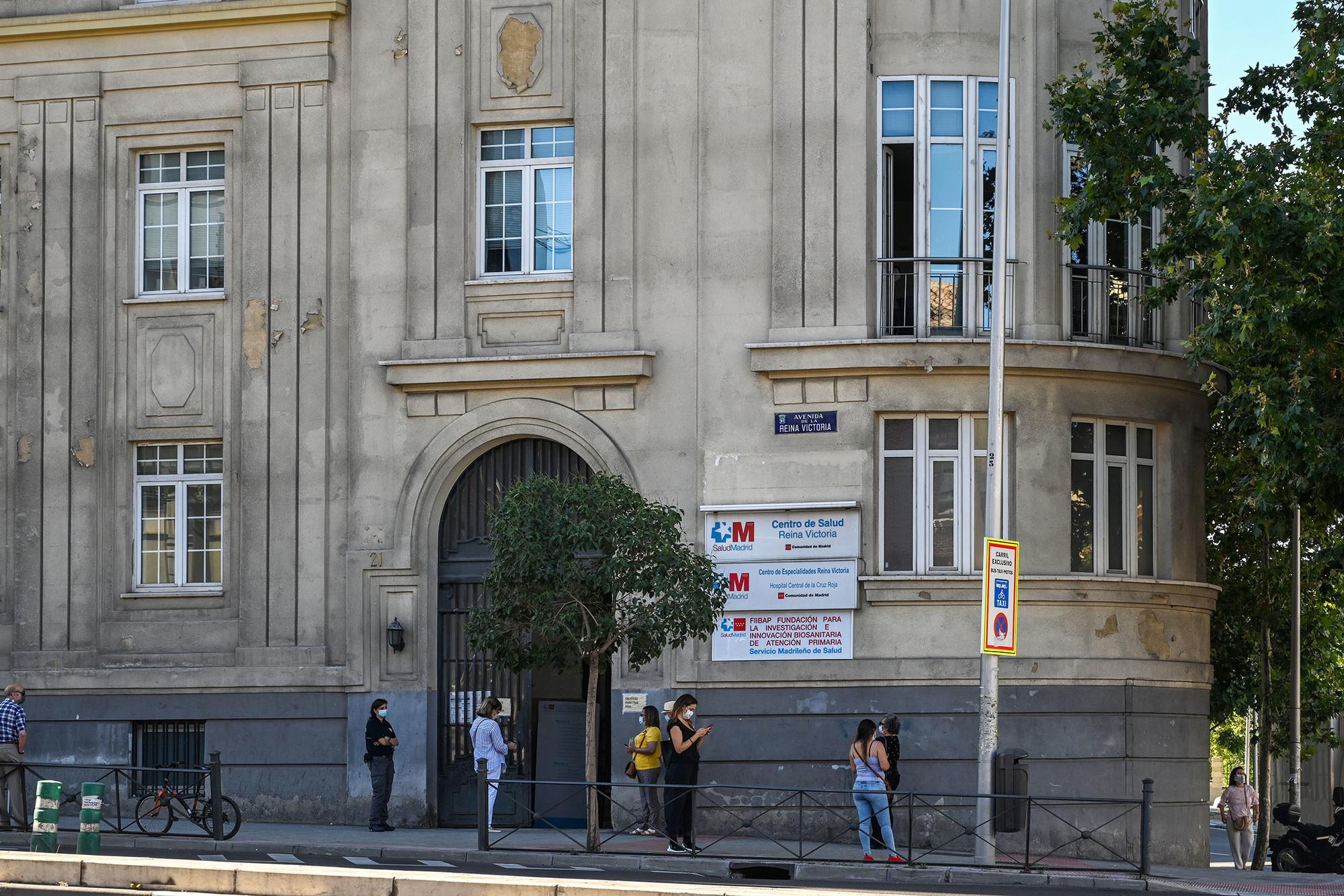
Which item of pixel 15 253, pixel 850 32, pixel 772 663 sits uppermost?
pixel 850 32

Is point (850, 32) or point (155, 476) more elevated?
point (850, 32)

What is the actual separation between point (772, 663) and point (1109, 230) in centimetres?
719

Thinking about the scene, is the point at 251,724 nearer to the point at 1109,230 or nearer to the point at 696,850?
the point at 696,850

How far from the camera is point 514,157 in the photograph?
26406mm

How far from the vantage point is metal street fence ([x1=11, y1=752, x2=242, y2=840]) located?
72.3 ft

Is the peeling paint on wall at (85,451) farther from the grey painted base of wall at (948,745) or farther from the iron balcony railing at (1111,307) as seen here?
the iron balcony railing at (1111,307)

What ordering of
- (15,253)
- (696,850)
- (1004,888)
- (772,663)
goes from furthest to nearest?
(15,253)
(772,663)
(696,850)
(1004,888)

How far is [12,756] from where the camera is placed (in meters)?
23.0

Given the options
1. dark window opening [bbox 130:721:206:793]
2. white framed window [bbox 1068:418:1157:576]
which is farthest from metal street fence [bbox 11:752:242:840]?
white framed window [bbox 1068:418:1157:576]

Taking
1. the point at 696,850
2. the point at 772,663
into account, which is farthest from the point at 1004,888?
the point at 772,663

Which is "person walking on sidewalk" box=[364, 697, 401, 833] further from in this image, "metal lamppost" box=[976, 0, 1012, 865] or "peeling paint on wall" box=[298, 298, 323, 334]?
"metal lamppost" box=[976, 0, 1012, 865]

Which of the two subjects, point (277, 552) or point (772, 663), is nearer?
point (772, 663)

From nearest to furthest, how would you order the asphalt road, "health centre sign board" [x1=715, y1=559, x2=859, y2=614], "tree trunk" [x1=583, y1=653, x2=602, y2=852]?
the asphalt road → "tree trunk" [x1=583, y1=653, x2=602, y2=852] → "health centre sign board" [x1=715, y1=559, x2=859, y2=614]

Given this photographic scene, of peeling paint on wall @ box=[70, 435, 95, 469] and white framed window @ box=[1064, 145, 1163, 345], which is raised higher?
white framed window @ box=[1064, 145, 1163, 345]
